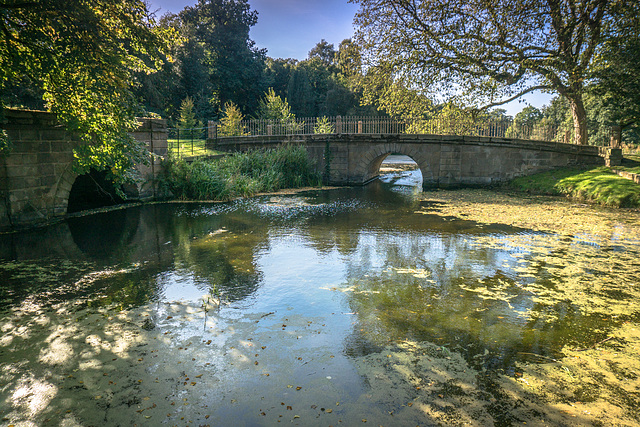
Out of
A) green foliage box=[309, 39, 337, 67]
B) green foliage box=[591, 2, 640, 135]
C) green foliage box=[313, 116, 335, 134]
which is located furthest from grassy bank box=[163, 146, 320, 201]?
green foliage box=[309, 39, 337, 67]

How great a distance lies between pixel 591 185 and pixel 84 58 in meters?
16.2

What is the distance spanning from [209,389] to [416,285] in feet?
11.9

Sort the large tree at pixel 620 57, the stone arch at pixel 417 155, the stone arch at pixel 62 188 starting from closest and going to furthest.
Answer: the stone arch at pixel 62 188, the large tree at pixel 620 57, the stone arch at pixel 417 155

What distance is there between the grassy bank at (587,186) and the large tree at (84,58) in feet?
47.3

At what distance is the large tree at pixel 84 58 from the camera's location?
7.43 m

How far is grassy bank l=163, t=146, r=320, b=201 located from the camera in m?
15.0

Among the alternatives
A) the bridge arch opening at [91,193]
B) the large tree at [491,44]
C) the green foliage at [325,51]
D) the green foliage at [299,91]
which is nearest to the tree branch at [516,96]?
the large tree at [491,44]

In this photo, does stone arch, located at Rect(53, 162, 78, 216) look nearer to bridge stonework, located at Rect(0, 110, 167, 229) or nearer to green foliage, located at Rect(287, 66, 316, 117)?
bridge stonework, located at Rect(0, 110, 167, 229)

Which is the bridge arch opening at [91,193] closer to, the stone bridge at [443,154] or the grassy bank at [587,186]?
the stone bridge at [443,154]

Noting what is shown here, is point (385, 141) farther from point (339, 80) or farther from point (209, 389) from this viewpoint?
point (339, 80)

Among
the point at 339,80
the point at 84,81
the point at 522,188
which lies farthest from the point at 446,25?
the point at 339,80

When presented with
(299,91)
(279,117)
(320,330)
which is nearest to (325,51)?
(299,91)

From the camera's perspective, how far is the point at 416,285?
615cm

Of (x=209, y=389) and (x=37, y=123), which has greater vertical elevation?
(x=37, y=123)
